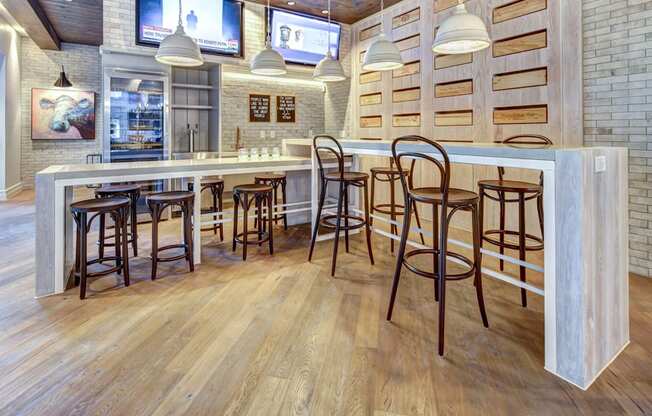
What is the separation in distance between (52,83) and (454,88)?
8345 mm

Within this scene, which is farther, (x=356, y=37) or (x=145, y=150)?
(x=356, y=37)

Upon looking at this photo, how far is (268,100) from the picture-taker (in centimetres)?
657

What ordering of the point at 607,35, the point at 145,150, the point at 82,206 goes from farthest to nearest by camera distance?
1. the point at 145,150
2. the point at 607,35
3. the point at 82,206

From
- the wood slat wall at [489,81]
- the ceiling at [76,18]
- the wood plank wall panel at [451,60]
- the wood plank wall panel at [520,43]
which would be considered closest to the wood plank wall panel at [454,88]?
the wood slat wall at [489,81]

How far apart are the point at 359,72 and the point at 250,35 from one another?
185 centimetres

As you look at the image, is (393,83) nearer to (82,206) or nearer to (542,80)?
(542,80)

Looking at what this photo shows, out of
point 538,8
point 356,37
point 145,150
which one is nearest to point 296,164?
point 145,150

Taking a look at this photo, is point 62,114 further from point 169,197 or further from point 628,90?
point 628,90

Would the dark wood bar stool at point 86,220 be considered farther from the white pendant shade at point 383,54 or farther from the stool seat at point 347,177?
the white pendant shade at point 383,54

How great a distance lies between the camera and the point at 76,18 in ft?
20.9

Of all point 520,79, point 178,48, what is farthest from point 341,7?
point 178,48

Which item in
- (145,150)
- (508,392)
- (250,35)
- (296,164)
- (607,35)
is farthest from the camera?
(250,35)

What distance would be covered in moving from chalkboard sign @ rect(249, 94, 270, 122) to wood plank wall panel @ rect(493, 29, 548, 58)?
3.76m

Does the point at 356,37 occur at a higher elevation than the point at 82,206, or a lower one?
higher
